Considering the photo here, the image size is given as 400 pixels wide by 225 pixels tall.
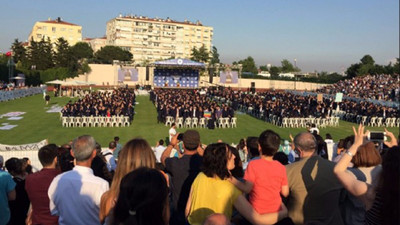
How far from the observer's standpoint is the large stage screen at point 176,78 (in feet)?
197

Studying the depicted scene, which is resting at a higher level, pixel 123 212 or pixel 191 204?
pixel 123 212

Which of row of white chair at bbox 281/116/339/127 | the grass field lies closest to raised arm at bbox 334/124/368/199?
the grass field

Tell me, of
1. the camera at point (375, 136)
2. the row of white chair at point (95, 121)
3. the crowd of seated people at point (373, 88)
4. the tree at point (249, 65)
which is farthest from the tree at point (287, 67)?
the camera at point (375, 136)

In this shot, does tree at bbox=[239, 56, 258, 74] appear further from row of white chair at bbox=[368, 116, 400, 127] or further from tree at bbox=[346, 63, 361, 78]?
row of white chair at bbox=[368, 116, 400, 127]

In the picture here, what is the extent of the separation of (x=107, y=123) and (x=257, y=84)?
5832cm

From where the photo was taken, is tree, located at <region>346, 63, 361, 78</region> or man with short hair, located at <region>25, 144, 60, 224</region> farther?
tree, located at <region>346, 63, 361, 78</region>

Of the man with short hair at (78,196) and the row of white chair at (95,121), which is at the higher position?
the man with short hair at (78,196)

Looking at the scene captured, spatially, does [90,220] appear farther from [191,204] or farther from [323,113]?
[323,113]

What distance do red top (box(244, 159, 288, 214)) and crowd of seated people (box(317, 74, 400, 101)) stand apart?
40.8 m

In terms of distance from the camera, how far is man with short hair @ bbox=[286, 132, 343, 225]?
147 inches

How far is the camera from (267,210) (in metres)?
3.54

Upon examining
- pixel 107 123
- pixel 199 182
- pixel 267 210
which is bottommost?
pixel 107 123

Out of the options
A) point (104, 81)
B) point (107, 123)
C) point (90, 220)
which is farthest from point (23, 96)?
point (90, 220)

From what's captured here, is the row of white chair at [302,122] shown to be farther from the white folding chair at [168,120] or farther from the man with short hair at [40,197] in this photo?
the man with short hair at [40,197]
